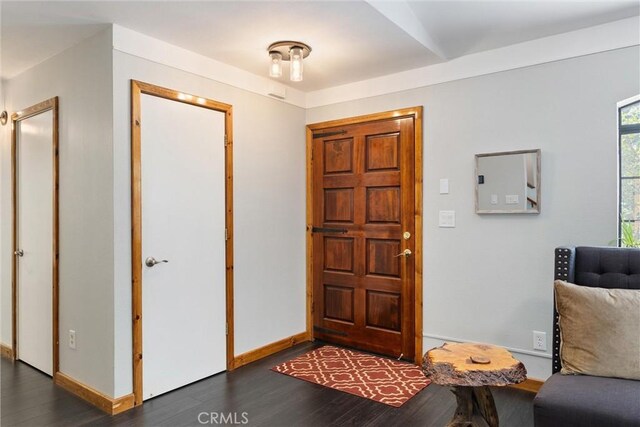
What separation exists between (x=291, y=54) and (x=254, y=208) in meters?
1.28

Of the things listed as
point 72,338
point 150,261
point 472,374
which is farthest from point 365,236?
point 72,338

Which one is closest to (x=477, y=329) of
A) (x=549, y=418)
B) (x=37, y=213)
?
(x=549, y=418)

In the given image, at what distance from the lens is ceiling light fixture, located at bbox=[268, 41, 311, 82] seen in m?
2.83

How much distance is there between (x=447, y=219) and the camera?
3.28 metres

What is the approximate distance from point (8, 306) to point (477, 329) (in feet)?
12.4

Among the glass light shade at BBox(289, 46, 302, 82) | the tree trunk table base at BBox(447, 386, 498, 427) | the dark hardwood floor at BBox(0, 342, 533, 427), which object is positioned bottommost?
the dark hardwood floor at BBox(0, 342, 533, 427)

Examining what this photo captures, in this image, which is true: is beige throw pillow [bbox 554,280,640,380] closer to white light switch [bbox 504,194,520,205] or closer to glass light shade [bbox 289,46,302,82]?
white light switch [bbox 504,194,520,205]

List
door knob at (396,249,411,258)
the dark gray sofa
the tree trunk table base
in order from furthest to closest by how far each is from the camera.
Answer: door knob at (396,249,411,258)
the tree trunk table base
the dark gray sofa

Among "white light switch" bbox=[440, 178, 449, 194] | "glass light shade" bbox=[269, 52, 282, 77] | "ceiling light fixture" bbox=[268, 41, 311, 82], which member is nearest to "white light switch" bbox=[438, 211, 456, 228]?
"white light switch" bbox=[440, 178, 449, 194]

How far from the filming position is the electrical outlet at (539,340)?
2844mm

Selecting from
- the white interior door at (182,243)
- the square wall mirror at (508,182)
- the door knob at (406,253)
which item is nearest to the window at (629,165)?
the square wall mirror at (508,182)

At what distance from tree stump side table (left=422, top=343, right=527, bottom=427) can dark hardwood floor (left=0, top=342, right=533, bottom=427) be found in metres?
0.44

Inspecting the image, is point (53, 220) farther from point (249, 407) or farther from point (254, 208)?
point (249, 407)

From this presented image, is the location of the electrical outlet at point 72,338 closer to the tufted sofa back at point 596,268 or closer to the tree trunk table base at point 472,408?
the tree trunk table base at point 472,408
